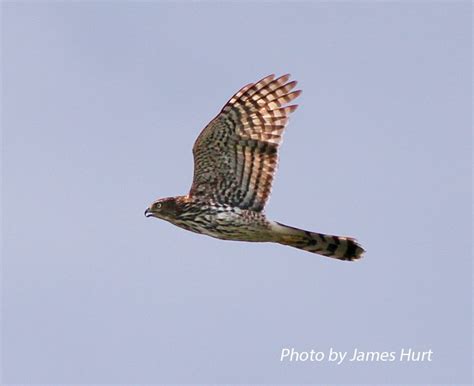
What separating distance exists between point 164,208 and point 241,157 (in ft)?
3.80

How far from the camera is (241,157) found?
1046 centimetres

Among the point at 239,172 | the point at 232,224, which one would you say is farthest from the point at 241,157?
the point at 232,224

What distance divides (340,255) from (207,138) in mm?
2168

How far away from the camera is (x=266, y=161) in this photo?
412 inches

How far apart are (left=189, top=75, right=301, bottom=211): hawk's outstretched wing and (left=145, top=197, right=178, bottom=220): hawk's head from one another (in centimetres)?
27

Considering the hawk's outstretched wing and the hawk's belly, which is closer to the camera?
the hawk's belly

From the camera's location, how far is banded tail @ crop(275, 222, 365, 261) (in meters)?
9.91

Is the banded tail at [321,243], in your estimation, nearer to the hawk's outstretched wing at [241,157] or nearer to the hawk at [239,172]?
the hawk at [239,172]

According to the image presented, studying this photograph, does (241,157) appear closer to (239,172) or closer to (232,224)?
(239,172)

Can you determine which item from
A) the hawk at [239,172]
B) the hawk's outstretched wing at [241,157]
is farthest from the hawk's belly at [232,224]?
the hawk's outstretched wing at [241,157]

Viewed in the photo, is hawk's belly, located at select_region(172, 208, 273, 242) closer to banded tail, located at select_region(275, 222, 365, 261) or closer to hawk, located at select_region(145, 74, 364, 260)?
hawk, located at select_region(145, 74, 364, 260)

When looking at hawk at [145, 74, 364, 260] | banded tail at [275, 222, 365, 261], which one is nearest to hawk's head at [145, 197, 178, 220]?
hawk at [145, 74, 364, 260]

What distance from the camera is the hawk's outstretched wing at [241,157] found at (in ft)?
34.0

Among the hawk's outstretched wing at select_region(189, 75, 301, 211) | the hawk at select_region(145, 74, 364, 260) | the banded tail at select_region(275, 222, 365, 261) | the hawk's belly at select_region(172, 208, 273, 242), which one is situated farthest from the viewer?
the hawk's outstretched wing at select_region(189, 75, 301, 211)
